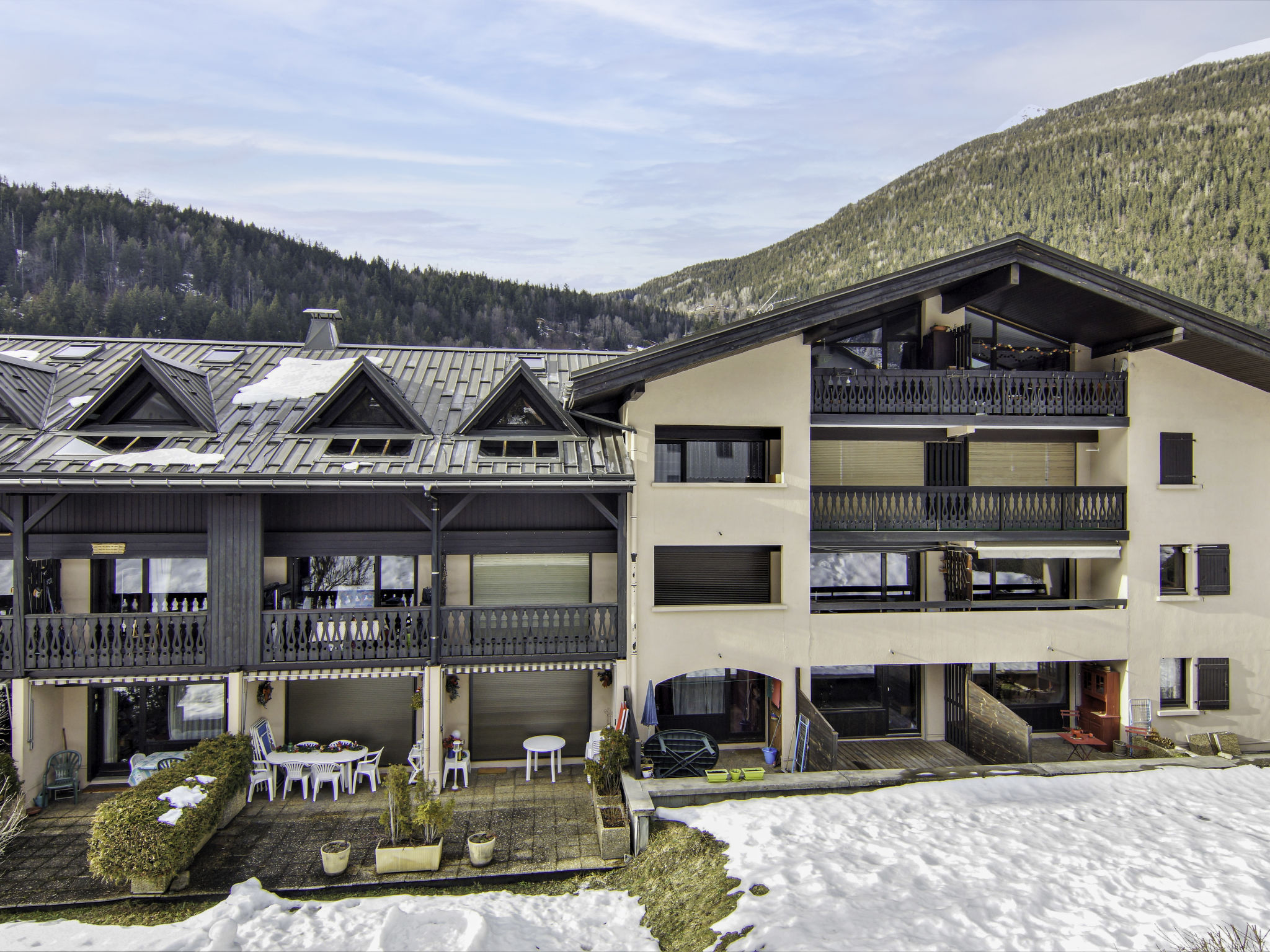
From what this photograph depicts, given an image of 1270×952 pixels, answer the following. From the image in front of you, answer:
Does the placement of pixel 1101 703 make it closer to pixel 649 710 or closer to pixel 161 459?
pixel 649 710

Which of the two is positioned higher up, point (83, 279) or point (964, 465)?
point (83, 279)

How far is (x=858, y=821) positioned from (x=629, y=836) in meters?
3.86

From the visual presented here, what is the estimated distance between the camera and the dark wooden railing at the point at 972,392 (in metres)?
15.5

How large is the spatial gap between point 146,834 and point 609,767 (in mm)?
7441

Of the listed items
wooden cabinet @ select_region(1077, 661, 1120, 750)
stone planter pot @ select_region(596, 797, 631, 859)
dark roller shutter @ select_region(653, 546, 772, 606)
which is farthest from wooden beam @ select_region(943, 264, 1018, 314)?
stone planter pot @ select_region(596, 797, 631, 859)

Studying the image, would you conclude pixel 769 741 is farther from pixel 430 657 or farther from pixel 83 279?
pixel 83 279

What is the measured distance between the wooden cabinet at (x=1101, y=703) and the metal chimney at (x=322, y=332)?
2168cm

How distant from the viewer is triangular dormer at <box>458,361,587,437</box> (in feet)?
49.8

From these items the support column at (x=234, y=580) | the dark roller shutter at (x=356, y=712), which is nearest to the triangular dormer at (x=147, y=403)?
the support column at (x=234, y=580)

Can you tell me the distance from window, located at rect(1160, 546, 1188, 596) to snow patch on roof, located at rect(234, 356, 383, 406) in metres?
19.7

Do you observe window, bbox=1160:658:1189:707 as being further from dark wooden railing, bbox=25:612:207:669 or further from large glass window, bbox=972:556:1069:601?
dark wooden railing, bbox=25:612:207:669

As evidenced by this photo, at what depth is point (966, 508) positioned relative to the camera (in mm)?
15930

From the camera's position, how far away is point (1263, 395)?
1628cm

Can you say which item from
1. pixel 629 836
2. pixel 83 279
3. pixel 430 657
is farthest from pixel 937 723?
pixel 83 279
